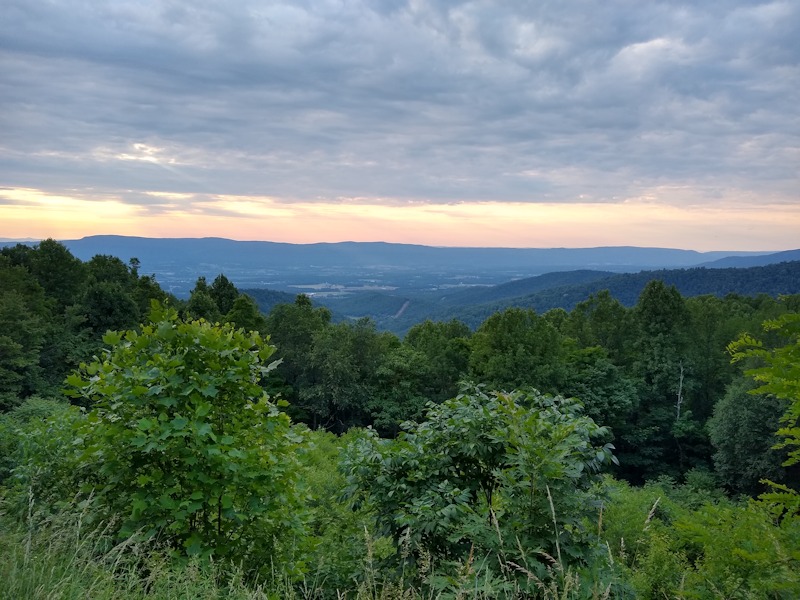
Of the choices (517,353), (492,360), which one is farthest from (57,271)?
(517,353)

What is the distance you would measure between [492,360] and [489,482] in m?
24.6

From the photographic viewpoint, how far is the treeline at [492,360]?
26.9 meters

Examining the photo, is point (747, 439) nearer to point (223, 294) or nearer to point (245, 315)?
point (245, 315)

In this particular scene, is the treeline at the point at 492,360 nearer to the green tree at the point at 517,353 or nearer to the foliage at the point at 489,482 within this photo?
the green tree at the point at 517,353

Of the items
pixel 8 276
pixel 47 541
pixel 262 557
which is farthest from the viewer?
pixel 8 276

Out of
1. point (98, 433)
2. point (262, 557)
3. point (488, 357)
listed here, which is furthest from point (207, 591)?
point (488, 357)

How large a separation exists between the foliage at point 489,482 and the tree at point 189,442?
0.94m

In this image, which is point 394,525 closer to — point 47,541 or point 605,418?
point 47,541

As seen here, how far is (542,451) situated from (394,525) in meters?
1.58

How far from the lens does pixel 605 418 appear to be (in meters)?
32.3

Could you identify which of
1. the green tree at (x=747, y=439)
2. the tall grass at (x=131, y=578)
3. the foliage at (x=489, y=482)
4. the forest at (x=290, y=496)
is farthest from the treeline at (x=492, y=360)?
the tall grass at (x=131, y=578)

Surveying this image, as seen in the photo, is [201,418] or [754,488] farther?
[754,488]

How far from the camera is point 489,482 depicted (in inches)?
199

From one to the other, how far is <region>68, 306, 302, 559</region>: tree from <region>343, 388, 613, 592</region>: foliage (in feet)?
3.08
